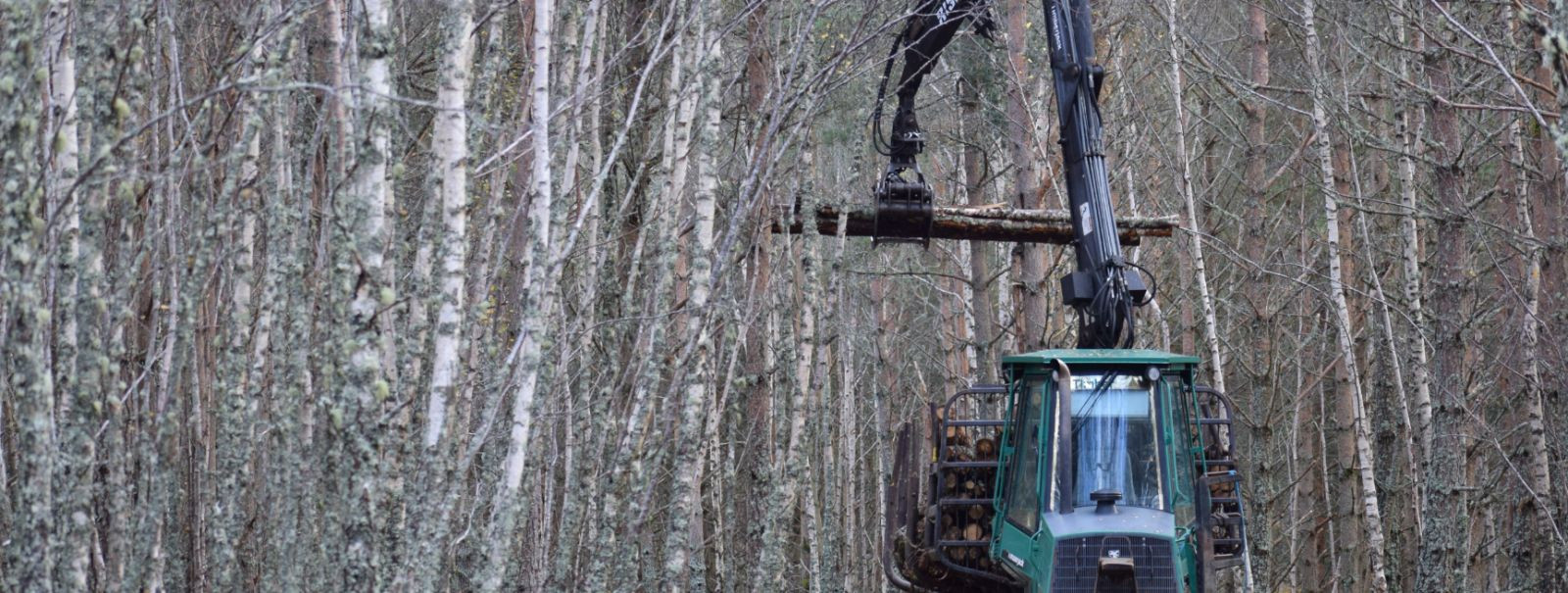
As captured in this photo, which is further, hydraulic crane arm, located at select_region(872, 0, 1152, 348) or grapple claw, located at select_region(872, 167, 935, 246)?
grapple claw, located at select_region(872, 167, 935, 246)

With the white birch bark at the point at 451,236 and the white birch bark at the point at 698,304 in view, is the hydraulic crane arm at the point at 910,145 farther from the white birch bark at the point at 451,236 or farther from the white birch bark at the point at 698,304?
the white birch bark at the point at 451,236

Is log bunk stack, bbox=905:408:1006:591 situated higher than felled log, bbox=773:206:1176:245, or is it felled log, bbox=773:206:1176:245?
felled log, bbox=773:206:1176:245

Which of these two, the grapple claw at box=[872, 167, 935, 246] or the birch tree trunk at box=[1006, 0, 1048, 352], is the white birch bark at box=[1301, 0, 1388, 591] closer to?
the birch tree trunk at box=[1006, 0, 1048, 352]

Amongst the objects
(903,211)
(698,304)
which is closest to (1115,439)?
(698,304)

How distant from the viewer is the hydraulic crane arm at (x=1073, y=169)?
8.53 meters

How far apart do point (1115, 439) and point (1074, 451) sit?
0.22m

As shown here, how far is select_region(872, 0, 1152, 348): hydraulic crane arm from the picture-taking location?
8.53 m

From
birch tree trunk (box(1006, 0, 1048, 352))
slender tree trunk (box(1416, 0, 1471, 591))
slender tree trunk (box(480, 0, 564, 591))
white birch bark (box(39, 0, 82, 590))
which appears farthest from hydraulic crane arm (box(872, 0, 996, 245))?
white birch bark (box(39, 0, 82, 590))

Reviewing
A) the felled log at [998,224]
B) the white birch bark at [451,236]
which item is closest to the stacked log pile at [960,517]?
the felled log at [998,224]

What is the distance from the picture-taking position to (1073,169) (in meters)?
9.10

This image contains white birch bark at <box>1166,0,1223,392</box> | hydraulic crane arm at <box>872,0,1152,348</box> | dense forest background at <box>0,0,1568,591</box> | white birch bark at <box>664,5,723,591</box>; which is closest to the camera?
dense forest background at <box>0,0,1568,591</box>

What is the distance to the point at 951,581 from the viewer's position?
9.10m

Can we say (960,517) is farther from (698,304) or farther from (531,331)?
(531,331)

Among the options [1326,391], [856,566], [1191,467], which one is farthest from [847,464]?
[1326,391]
